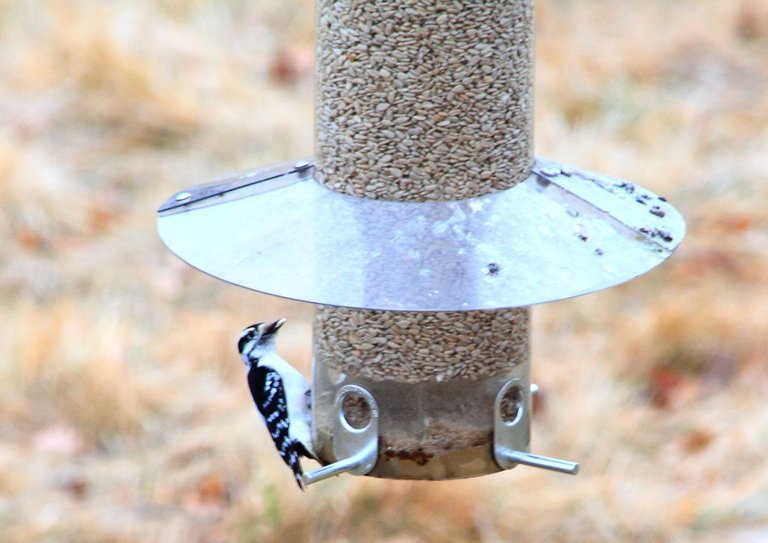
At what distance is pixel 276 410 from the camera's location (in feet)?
8.13

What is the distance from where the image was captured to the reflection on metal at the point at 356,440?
223cm


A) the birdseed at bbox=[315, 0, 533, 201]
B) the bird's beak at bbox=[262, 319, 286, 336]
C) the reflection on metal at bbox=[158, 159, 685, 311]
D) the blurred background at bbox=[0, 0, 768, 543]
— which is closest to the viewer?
the reflection on metal at bbox=[158, 159, 685, 311]

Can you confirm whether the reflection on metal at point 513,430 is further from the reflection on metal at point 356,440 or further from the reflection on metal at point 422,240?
the reflection on metal at point 422,240

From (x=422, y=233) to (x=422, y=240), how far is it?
3 cm

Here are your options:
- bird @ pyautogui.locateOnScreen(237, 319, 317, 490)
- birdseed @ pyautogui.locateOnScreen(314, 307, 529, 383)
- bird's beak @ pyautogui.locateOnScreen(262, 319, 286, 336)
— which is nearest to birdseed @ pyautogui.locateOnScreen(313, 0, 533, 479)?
birdseed @ pyautogui.locateOnScreen(314, 307, 529, 383)

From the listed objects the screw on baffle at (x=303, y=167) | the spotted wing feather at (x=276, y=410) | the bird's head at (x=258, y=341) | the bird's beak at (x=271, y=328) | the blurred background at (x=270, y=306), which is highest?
the screw on baffle at (x=303, y=167)

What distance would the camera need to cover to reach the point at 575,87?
699 centimetres

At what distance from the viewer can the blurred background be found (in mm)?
3916

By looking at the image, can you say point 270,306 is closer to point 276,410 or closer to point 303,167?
point 276,410

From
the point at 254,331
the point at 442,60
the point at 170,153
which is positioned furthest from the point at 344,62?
the point at 170,153

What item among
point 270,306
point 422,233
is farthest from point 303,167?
point 270,306

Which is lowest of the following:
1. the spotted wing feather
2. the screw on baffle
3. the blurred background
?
the blurred background

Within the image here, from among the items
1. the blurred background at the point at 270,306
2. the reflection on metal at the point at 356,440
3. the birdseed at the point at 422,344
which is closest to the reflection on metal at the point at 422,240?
the birdseed at the point at 422,344

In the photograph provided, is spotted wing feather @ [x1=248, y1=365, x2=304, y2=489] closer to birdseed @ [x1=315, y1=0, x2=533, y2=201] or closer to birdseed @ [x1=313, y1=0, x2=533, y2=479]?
birdseed @ [x1=313, y1=0, x2=533, y2=479]
